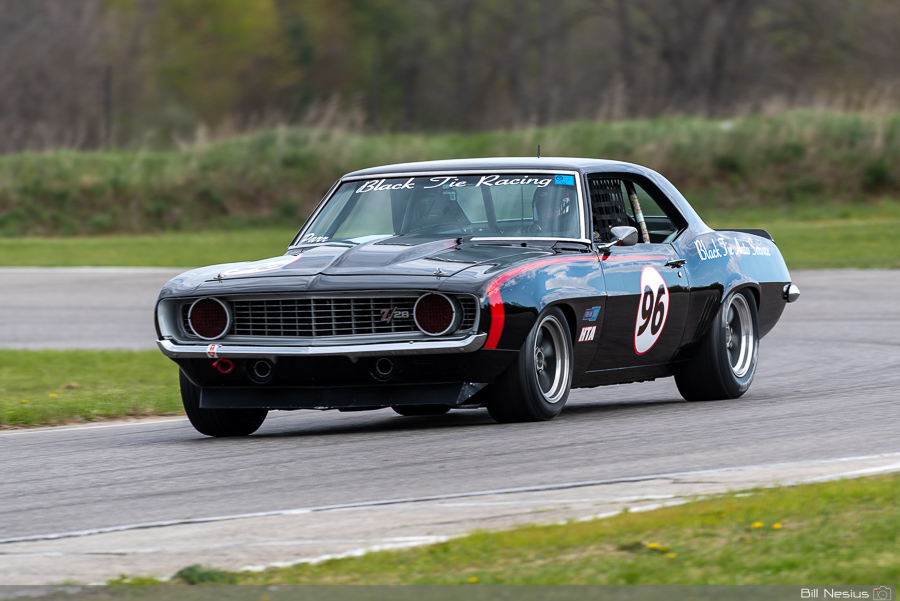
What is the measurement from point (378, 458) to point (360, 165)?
99.5ft

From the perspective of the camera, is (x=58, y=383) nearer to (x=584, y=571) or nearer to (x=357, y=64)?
(x=584, y=571)

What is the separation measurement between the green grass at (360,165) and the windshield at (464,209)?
85.7 feet

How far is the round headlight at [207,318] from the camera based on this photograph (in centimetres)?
792

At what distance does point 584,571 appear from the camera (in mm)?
A: 4359

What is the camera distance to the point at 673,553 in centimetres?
453

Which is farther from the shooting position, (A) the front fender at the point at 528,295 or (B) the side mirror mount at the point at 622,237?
(B) the side mirror mount at the point at 622,237

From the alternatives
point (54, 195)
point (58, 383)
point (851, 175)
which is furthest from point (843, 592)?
point (54, 195)

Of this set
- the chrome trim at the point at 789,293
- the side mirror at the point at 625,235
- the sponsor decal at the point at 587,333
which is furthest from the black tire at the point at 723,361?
the sponsor decal at the point at 587,333

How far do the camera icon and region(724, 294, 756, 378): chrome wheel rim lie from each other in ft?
18.7

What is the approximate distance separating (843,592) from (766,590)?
205mm

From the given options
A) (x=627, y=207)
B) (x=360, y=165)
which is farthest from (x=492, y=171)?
(x=360, y=165)

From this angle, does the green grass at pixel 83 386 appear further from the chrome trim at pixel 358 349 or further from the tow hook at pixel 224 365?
the chrome trim at pixel 358 349

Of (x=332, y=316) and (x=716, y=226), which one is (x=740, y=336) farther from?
(x=716, y=226)

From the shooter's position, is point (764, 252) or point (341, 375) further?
point (764, 252)
